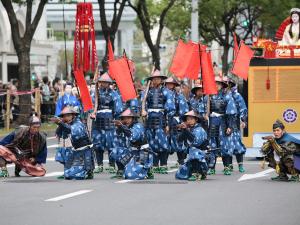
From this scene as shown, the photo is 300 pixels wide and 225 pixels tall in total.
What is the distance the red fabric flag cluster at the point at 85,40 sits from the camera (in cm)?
2164

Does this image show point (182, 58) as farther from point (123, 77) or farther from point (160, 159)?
point (160, 159)

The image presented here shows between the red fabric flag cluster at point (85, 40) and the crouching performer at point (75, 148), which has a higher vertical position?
the red fabric flag cluster at point (85, 40)

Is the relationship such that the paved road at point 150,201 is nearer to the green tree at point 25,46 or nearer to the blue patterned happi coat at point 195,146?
the blue patterned happi coat at point 195,146

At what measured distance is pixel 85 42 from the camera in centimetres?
2186

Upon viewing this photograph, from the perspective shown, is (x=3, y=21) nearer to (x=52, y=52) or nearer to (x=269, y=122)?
(x=52, y=52)

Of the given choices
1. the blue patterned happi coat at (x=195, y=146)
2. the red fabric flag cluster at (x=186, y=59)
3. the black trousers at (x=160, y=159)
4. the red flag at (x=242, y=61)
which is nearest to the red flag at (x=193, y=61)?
the red fabric flag cluster at (x=186, y=59)

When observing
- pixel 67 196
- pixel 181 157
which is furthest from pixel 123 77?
pixel 67 196

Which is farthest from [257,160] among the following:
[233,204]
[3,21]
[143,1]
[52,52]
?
[52,52]

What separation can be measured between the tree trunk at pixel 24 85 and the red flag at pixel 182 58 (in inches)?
565

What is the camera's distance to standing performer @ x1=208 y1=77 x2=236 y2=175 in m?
18.8

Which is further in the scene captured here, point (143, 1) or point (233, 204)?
point (143, 1)

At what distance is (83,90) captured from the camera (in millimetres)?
18734

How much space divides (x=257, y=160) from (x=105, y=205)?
1009 centimetres

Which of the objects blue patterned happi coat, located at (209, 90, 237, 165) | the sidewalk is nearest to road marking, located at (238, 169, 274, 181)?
blue patterned happi coat, located at (209, 90, 237, 165)
